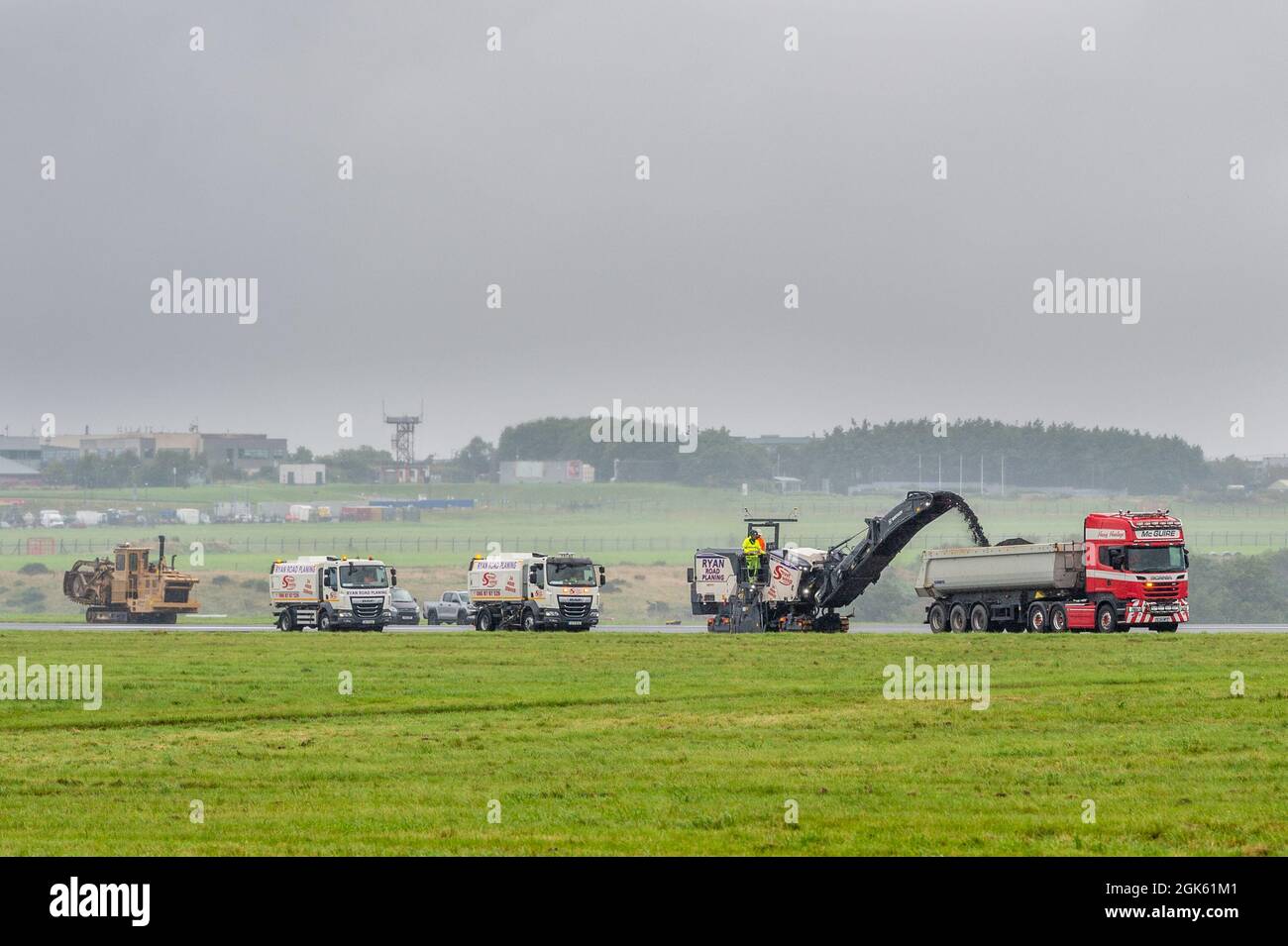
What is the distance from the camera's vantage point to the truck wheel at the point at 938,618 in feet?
199

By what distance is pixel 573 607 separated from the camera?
6612 cm

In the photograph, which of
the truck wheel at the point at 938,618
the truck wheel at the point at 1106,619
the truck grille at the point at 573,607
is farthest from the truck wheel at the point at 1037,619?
the truck grille at the point at 573,607

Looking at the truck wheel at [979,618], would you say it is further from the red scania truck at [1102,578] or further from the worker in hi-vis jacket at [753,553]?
the worker in hi-vis jacket at [753,553]

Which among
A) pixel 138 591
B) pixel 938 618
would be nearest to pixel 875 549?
pixel 938 618

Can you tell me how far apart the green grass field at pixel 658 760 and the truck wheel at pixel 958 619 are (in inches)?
622

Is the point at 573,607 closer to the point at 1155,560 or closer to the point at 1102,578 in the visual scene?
the point at 1102,578

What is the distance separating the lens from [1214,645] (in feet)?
154

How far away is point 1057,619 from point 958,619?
17.5 ft

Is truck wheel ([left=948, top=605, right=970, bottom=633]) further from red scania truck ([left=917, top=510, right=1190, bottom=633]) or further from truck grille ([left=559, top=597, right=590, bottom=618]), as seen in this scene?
truck grille ([left=559, top=597, right=590, bottom=618])

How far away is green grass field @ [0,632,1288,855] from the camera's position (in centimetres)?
1872

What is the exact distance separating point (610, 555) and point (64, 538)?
53.2 m
